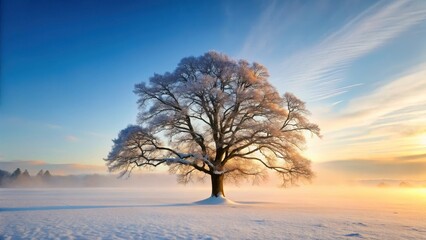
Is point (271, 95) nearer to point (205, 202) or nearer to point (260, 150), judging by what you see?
point (260, 150)

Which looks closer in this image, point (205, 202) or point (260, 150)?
point (205, 202)

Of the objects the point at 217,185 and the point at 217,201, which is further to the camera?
the point at 217,185

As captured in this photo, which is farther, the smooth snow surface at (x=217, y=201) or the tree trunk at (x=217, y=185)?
the tree trunk at (x=217, y=185)

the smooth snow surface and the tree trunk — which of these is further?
the tree trunk

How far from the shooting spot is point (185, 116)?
25.7m

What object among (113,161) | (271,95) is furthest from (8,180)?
(271,95)

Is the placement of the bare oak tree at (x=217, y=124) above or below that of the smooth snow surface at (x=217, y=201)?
above

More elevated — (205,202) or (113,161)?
(113,161)

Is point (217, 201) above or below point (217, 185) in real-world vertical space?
below

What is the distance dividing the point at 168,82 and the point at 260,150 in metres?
10.2

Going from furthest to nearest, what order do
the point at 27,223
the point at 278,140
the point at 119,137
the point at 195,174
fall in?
1. the point at 195,174
2. the point at 278,140
3. the point at 119,137
4. the point at 27,223

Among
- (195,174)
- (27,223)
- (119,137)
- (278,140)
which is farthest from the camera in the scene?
(195,174)

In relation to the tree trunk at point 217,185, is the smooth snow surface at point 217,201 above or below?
below

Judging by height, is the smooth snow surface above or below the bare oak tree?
below
